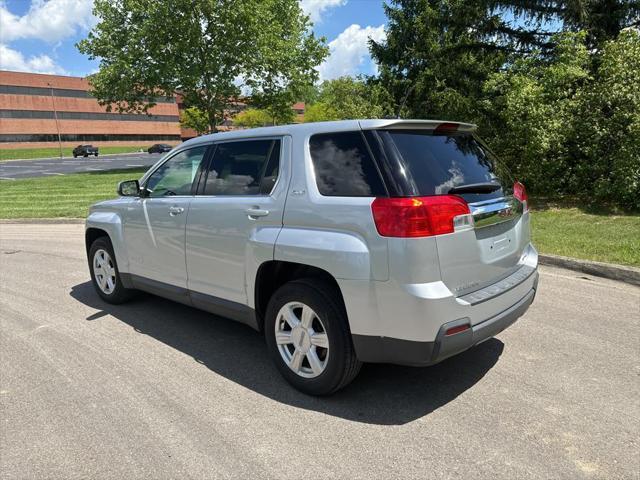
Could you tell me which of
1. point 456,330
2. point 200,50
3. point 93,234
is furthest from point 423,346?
point 200,50

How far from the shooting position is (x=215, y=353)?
4.17 metres

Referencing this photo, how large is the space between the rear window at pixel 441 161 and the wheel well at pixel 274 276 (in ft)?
2.93

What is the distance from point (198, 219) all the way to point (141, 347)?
1281 millimetres

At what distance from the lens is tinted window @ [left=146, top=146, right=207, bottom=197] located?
440 centimetres

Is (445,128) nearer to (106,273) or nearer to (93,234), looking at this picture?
(106,273)

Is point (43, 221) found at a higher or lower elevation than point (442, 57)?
lower

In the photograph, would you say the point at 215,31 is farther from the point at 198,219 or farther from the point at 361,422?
the point at 361,422

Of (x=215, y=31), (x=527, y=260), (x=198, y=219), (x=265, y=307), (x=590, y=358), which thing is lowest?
(x=590, y=358)

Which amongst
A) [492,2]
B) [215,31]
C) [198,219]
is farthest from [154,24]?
[198,219]

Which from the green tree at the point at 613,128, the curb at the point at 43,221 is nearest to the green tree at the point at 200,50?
the curb at the point at 43,221

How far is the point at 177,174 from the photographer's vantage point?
460cm

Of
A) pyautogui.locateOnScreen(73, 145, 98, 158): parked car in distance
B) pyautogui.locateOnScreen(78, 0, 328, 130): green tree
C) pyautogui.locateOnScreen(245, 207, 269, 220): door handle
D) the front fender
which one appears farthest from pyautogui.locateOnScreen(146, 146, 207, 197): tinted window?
pyautogui.locateOnScreen(73, 145, 98, 158): parked car in distance

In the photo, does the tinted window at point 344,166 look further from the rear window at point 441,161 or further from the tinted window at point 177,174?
the tinted window at point 177,174

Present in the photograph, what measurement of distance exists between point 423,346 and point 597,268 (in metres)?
4.31
